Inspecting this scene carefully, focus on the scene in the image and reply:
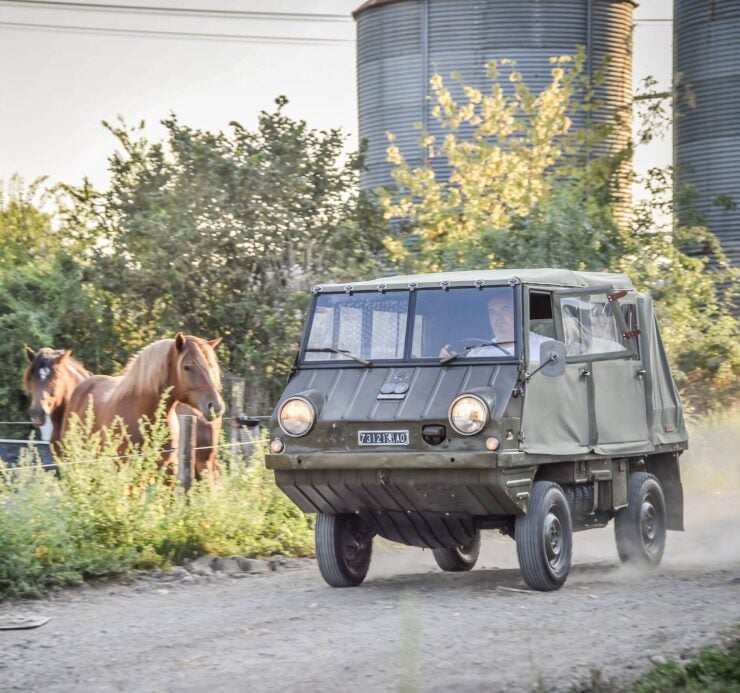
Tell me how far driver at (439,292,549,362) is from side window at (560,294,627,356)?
0.47 meters

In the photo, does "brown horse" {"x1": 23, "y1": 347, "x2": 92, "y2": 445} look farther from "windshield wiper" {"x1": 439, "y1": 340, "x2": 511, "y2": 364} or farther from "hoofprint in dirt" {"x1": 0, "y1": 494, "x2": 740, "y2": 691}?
"windshield wiper" {"x1": 439, "y1": 340, "x2": 511, "y2": 364}

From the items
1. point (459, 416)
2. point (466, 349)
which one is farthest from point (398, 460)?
point (466, 349)

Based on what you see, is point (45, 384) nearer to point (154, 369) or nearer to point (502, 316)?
point (154, 369)

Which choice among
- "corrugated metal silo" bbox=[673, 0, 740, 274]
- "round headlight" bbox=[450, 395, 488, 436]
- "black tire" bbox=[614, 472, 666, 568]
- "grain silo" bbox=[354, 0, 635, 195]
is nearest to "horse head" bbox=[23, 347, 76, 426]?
"black tire" bbox=[614, 472, 666, 568]

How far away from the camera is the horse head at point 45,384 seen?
16766mm

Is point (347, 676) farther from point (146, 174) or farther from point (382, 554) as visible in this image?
point (146, 174)

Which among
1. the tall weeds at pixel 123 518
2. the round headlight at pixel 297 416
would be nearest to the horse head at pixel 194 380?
the tall weeds at pixel 123 518

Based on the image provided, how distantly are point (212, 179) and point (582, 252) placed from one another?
5.61 metres

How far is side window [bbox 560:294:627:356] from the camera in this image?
11.1 metres

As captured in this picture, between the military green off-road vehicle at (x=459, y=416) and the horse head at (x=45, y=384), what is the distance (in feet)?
21.2

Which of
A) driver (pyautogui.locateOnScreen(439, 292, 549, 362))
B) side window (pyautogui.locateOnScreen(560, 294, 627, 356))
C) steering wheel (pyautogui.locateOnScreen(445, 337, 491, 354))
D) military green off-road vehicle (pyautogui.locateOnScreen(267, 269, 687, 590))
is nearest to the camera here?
military green off-road vehicle (pyautogui.locateOnScreen(267, 269, 687, 590))

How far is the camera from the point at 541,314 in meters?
10.8

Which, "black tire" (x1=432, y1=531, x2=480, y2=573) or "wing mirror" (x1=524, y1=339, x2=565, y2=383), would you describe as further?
"black tire" (x1=432, y1=531, x2=480, y2=573)

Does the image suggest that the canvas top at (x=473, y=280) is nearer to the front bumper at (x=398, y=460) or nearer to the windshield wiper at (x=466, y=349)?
the windshield wiper at (x=466, y=349)
